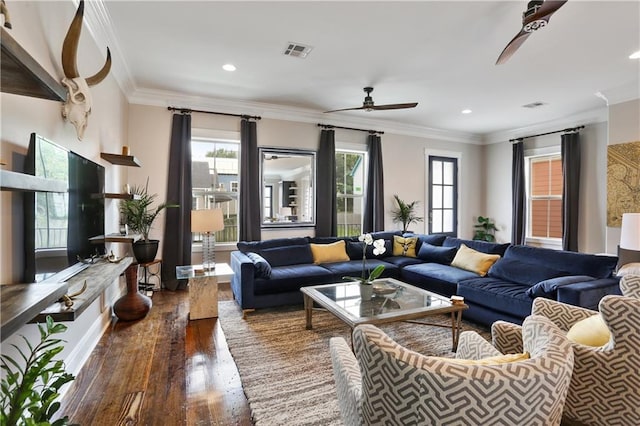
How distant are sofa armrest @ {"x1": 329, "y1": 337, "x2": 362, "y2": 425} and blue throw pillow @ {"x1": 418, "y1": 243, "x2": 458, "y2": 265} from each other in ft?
10.9

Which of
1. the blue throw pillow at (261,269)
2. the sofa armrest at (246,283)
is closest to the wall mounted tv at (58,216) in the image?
the sofa armrest at (246,283)

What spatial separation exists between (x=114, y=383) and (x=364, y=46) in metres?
3.58

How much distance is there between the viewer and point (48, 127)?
6.52 ft

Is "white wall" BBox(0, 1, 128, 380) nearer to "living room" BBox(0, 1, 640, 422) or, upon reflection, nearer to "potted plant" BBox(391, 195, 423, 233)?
"living room" BBox(0, 1, 640, 422)

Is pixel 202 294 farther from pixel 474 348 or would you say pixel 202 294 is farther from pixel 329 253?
pixel 474 348

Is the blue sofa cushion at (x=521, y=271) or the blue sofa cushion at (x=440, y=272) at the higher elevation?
the blue sofa cushion at (x=521, y=271)

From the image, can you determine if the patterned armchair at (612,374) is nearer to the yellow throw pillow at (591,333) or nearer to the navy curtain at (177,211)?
the yellow throw pillow at (591,333)

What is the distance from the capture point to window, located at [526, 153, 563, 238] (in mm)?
6156

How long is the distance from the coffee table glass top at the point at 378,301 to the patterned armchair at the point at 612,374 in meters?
1.29

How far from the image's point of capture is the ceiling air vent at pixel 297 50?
329 cm

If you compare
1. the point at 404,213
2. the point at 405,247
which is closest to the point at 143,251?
the point at 405,247

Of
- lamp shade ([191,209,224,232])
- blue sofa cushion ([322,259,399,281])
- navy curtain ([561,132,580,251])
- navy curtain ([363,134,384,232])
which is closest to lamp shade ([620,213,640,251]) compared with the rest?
blue sofa cushion ([322,259,399,281])

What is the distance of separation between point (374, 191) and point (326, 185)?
0.97 meters

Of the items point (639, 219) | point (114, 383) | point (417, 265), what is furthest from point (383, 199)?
point (114, 383)
